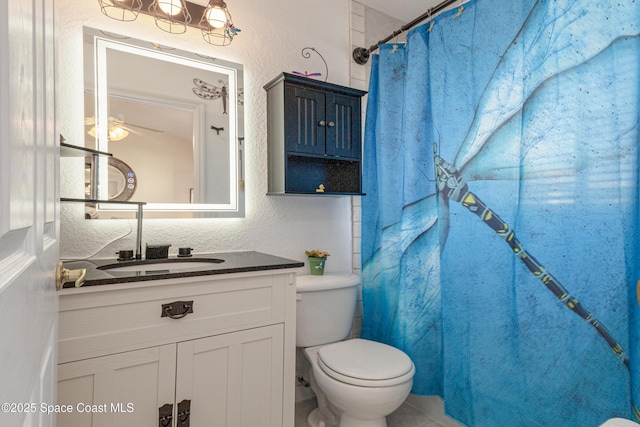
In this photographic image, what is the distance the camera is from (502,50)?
4.98ft

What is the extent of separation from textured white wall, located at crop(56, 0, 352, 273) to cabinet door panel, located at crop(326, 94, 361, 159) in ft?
0.90

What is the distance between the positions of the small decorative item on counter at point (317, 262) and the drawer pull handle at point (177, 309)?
0.87m

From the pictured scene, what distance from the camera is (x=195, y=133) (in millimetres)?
1776

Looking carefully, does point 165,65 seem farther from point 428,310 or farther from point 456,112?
point 428,310

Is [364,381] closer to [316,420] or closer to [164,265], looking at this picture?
[316,420]

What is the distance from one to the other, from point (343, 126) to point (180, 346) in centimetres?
141

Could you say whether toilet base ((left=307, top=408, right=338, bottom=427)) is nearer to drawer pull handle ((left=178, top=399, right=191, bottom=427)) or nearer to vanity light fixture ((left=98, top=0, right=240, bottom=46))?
drawer pull handle ((left=178, top=399, right=191, bottom=427))

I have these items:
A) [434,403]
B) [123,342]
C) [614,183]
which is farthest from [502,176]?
[123,342]

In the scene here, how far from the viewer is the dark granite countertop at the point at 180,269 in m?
1.12

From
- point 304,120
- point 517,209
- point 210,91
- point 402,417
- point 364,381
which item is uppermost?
point 210,91

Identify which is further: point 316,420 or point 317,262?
point 317,262

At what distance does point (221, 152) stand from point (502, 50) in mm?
1402

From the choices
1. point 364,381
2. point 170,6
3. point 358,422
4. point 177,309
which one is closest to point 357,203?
point 364,381

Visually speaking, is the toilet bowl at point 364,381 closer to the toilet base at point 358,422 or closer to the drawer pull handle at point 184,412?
the toilet base at point 358,422
